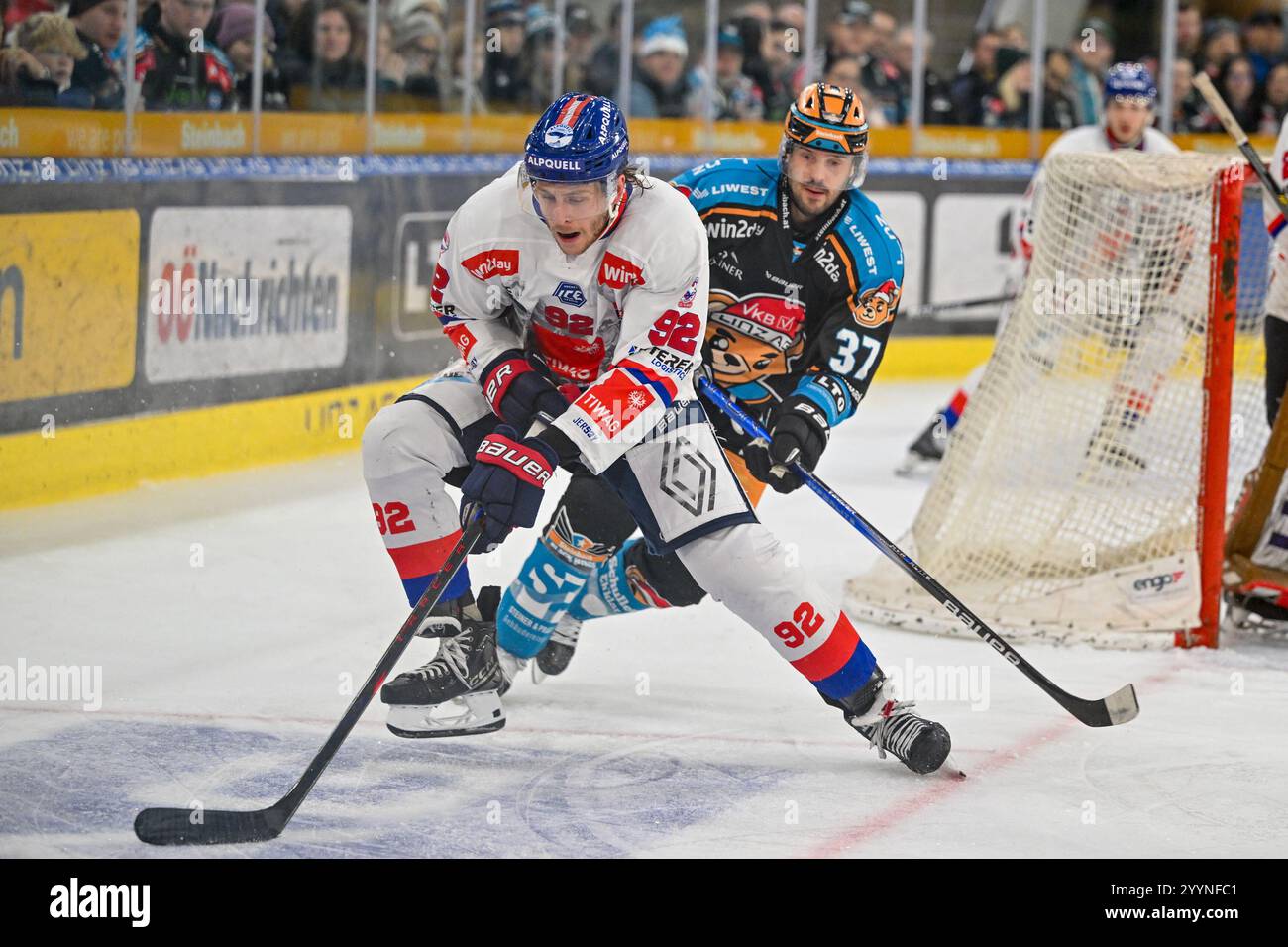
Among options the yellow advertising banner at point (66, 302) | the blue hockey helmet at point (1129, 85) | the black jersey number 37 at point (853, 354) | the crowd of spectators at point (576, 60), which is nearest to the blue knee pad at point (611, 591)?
the black jersey number 37 at point (853, 354)

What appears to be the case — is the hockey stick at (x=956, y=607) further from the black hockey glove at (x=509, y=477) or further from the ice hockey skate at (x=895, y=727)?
the black hockey glove at (x=509, y=477)

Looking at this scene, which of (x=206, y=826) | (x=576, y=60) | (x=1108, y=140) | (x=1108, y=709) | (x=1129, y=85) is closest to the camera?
(x=206, y=826)

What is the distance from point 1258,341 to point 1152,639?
1385 mm

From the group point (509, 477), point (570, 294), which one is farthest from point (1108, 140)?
point (509, 477)

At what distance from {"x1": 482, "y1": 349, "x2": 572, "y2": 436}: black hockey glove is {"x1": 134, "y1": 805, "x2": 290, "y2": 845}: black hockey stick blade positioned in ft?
2.69

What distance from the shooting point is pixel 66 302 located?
5.33 meters

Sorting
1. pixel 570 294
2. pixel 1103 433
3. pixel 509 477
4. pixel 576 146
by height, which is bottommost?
pixel 1103 433

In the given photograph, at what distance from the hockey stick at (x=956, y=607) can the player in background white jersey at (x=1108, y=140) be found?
262cm

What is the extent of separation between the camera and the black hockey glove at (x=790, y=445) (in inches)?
141

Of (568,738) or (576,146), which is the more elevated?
(576,146)

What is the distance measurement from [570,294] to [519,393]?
20 cm

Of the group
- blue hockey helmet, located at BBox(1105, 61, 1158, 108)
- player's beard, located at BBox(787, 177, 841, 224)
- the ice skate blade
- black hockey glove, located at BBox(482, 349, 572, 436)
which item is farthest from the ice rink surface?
blue hockey helmet, located at BBox(1105, 61, 1158, 108)

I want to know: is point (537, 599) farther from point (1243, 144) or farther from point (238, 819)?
point (1243, 144)

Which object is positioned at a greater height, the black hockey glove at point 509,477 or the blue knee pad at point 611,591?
the black hockey glove at point 509,477
